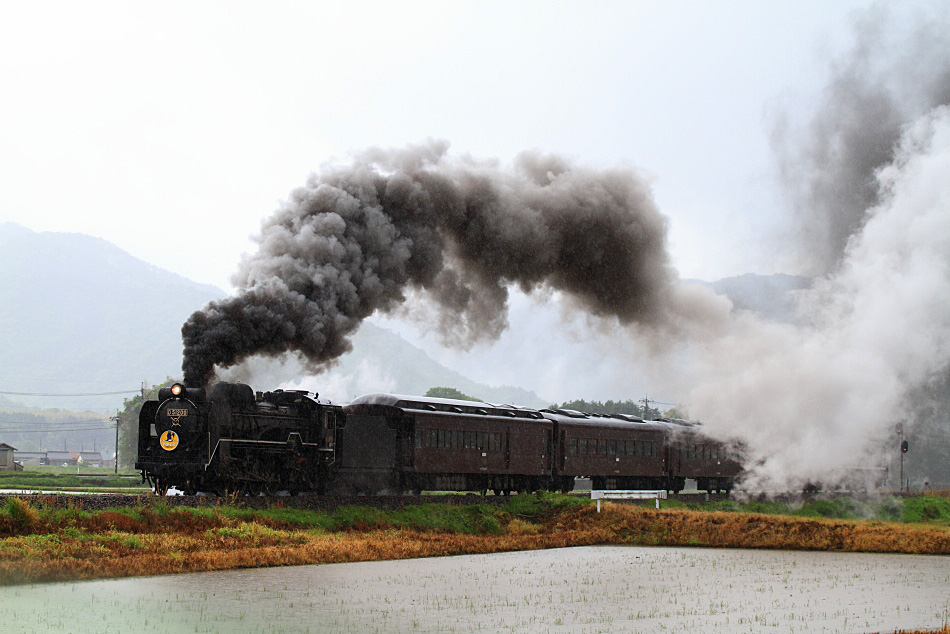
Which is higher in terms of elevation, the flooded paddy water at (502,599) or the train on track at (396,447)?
the train on track at (396,447)

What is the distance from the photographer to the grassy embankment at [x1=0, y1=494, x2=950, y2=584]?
16875mm

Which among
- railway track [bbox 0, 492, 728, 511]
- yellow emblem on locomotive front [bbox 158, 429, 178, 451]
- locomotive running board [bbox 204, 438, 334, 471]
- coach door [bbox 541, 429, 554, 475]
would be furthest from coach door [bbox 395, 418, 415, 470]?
yellow emblem on locomotive front [bbox 158, 429, 178, 451]

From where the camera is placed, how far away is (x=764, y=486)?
33750 millimetres

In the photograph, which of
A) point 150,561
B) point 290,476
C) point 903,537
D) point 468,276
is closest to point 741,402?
point 903,537

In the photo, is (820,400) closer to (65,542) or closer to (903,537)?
(903,537)

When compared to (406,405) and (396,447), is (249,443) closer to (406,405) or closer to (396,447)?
(396,447)

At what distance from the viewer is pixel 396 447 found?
30.5m

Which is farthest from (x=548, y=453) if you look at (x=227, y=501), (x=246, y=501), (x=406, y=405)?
(x=227, y=501)

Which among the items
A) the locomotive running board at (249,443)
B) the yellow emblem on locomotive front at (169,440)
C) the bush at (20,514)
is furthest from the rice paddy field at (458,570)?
the yellow emblem on locomotive front at (169,440)

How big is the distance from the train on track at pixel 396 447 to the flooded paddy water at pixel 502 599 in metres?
7.36

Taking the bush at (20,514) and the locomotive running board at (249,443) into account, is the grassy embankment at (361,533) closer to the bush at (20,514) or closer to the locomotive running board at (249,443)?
the bush at (20,514)

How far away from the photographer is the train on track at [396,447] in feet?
80.7

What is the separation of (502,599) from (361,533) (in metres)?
8.86

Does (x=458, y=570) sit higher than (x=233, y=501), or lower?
lower
